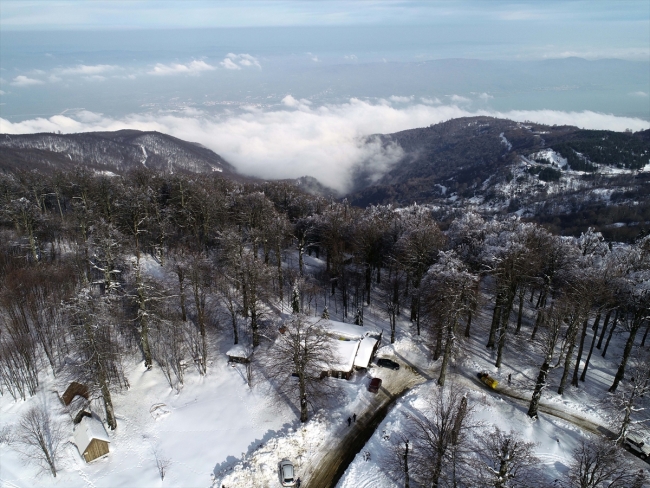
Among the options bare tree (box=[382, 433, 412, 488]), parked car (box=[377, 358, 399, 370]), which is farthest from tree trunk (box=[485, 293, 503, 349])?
bare tree (box=[382, 433, 412, 488])

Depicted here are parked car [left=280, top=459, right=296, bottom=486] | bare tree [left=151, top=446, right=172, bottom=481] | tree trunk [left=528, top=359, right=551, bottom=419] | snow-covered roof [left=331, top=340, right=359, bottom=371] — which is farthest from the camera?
snow-covered roof [left=331, top=340, right=359, bottom=371]

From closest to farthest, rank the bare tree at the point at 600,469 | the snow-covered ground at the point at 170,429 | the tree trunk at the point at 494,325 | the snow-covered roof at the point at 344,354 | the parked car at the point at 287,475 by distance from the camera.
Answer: the bare tree at the point at 600,469 → the parked car at the point at 287,475 → the snow-covered ground at the point at 170,429 → the snow-covered roof at the point at 344,354 → the tree trunk at the point at 494,325

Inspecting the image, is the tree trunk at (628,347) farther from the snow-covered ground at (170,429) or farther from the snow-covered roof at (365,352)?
the snow-covered ground at (170,429)

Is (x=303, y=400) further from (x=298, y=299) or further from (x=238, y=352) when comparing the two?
(x=298, y=299)

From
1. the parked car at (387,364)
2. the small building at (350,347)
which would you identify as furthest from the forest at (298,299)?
the parked car at (387,364)

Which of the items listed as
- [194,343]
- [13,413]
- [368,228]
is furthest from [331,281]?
[13,413]

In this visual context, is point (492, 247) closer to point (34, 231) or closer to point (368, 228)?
point (368, 228)

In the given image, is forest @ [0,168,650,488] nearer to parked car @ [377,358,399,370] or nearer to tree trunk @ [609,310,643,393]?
tree trunk @ [609,310,643,393]
